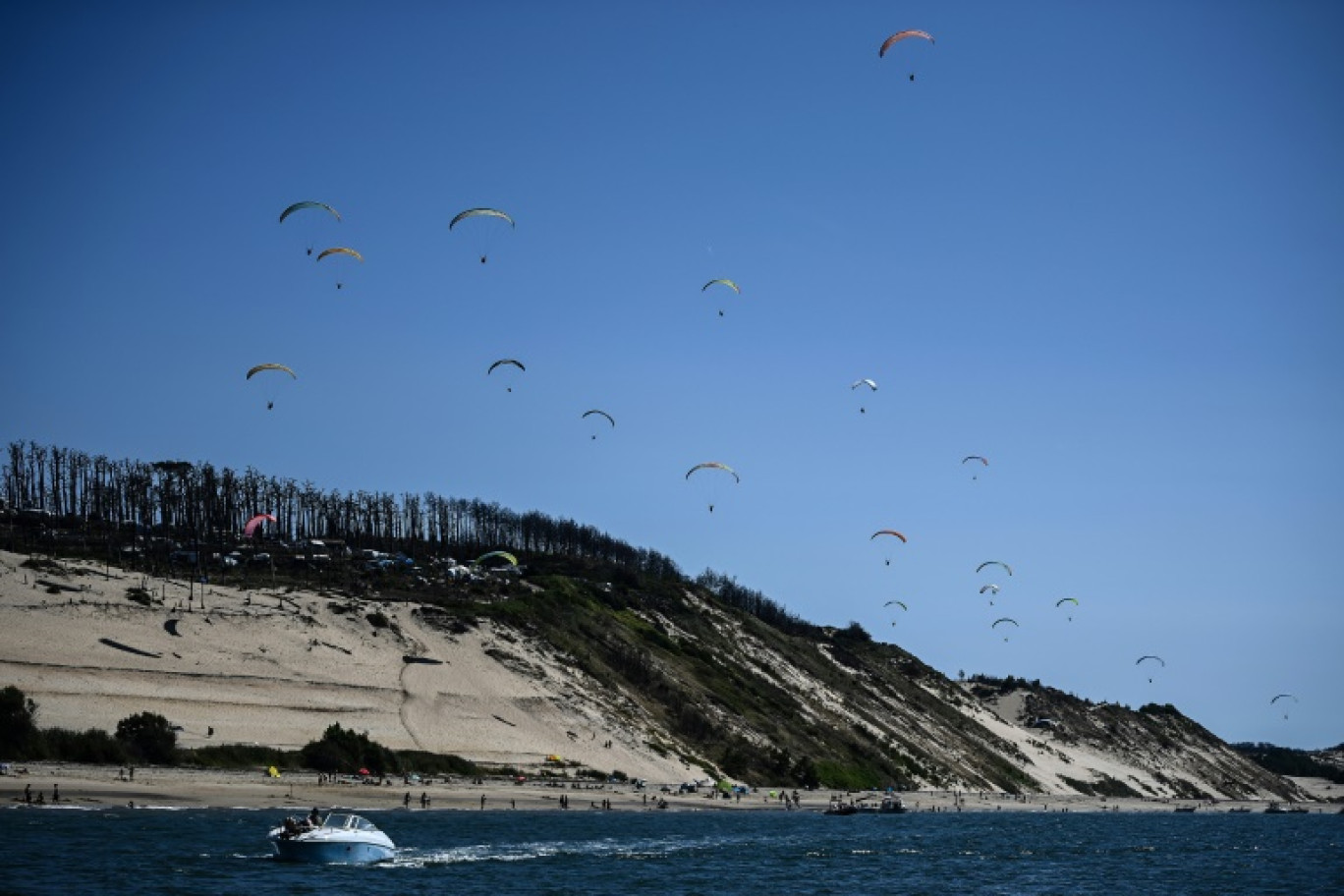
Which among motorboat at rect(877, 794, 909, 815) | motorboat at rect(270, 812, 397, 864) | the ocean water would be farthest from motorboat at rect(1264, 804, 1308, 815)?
motorboat at rect(270, 812, 397, 864)

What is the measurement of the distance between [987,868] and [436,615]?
196 ft

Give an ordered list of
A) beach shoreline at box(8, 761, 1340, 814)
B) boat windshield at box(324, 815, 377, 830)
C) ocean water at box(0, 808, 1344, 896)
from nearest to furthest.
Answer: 1. ocean water at box(0, 808, 1344, 896)
2. boat windshield at box(324, 815, 377, 830)
3. beach shoreline at box(8, 761, 1340, 814)

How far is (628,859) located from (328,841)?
15.0 metres

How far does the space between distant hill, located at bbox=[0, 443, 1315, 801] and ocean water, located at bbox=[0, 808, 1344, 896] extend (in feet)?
69.8

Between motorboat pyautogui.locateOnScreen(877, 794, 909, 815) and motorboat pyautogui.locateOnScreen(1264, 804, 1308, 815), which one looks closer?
motorboat pyautogui.locateOnScreen(877, 794, 909, 815)

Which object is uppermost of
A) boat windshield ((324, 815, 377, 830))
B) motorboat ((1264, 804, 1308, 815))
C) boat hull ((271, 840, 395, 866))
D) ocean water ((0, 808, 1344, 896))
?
boat windshield ((324, 815, 377, 830))

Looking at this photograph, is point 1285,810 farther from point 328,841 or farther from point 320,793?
point 328,841

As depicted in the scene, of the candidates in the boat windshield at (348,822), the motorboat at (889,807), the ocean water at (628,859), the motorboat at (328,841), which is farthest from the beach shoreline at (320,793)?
the motorboat at (328,841)

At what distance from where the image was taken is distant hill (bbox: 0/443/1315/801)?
104m

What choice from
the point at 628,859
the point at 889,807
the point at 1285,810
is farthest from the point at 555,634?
the point at 1285,810

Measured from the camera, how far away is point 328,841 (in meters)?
47.6

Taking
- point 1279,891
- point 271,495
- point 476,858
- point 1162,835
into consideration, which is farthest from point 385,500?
point 1279,891

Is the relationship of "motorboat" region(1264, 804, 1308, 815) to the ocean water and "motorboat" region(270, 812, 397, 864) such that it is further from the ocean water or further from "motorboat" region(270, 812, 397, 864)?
"motorboat" region(270, 812, 397, 864)

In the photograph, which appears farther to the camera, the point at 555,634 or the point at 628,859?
the point at 555,634
